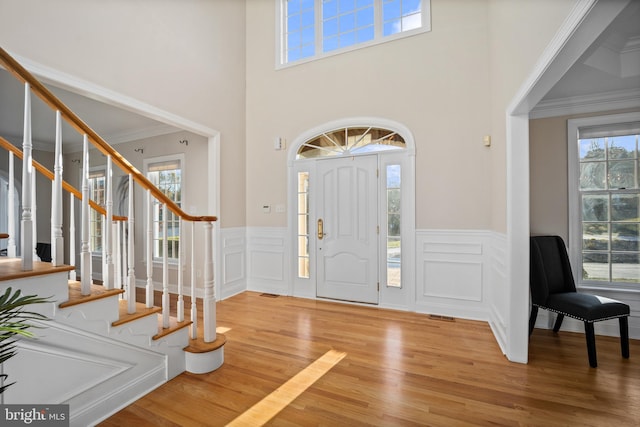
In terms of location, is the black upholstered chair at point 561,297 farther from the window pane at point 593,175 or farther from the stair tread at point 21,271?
the stair tread at point 21,271

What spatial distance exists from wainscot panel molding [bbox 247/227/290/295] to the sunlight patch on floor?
6.39ft

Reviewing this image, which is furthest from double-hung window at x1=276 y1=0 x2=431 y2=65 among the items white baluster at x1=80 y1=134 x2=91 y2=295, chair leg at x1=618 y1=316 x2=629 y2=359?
chair leg at x1=618 y1=316 x2=629 y2=359

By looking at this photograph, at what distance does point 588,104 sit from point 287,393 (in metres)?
3.93

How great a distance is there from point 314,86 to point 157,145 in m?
2.79

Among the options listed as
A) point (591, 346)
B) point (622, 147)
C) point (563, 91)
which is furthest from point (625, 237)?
point (563, 91)

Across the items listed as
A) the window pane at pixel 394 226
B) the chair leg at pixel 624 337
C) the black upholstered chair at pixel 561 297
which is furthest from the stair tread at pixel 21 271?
the chair leg at pixel 624 337

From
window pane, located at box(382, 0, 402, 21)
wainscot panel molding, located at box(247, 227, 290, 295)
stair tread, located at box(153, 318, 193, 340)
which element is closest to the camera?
A: stair tread, located at box(153, 318, 193, 340)

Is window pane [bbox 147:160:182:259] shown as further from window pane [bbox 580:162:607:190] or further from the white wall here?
window pane [bbox 580:162:607:190]

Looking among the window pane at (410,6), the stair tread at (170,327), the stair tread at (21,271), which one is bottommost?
the stair tread at (170,327)

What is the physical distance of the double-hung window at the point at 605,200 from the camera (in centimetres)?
293

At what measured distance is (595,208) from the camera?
305 centimetres

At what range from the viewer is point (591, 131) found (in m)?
3.07

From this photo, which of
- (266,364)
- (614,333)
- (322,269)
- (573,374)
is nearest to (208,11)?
(322,269)

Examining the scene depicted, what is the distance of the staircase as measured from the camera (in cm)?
144
